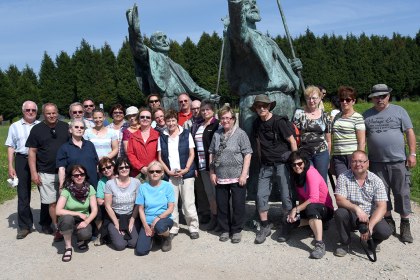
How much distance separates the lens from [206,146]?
489 centimetres

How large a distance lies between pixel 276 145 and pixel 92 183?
208cm

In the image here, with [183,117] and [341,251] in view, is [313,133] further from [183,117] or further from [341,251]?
[183,117]

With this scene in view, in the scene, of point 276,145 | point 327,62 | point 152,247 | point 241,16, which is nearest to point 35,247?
point 152,247

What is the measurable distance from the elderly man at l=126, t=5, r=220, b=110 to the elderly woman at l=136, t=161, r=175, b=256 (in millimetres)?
1726

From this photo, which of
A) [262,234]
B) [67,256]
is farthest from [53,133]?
[262,234]

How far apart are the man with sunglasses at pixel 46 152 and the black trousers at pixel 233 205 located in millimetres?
1856

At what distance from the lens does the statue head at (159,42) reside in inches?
255

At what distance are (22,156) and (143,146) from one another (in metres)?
1.55

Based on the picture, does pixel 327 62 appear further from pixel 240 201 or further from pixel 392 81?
pixel 240 201

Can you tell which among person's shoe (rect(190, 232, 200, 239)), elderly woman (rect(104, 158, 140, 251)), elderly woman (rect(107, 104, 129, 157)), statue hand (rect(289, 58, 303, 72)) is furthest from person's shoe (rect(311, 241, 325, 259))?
elderly woman (rect(107, 104, 129, 157))

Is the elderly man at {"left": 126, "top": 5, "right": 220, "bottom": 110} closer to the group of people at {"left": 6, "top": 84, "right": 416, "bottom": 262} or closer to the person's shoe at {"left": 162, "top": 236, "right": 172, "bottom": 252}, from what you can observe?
the group of people at {"left": 6, "top": 84, "right": 416, "bottom": 262}

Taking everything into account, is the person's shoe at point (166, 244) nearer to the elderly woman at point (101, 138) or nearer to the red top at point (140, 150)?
the red top at point (140, 150)

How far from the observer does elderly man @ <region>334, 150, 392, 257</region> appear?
4047 millimetres

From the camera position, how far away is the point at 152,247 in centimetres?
454
